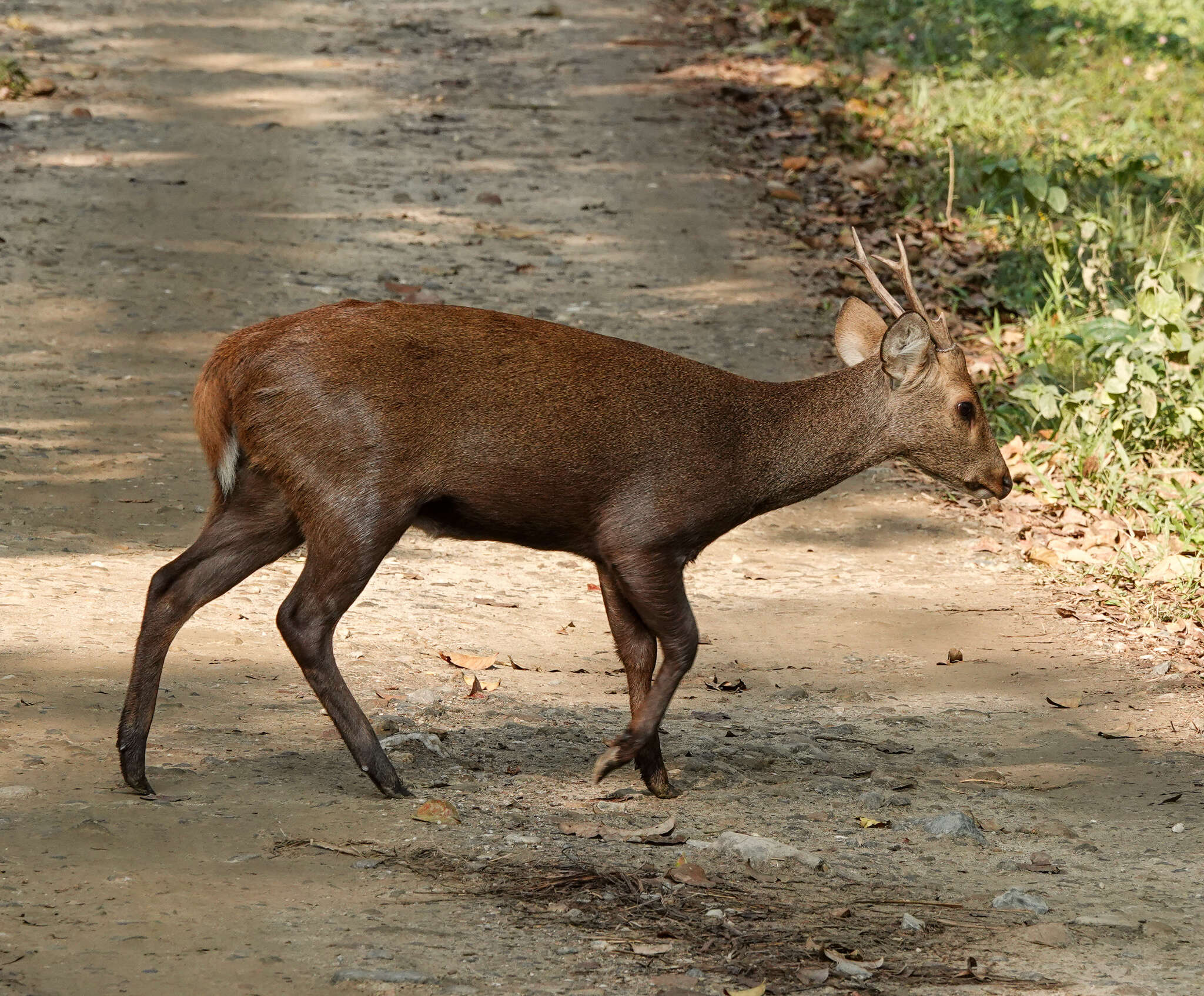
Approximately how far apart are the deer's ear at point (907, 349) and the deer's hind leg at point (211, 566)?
2042 millimetres

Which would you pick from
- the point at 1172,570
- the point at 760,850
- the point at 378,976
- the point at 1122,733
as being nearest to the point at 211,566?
the point at 378,976

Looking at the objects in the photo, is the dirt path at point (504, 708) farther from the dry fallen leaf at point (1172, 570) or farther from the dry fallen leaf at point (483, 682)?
the dry fallen leaf at point (1172, 570)

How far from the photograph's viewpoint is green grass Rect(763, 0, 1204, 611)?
27.3 ft

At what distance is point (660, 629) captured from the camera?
4953mm

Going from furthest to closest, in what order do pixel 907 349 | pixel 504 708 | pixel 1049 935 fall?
pixel 504 708, pixel 907 349, pixel 1049 935

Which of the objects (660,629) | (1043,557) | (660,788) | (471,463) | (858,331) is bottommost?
(1043,557)

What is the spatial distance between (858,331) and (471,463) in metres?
1.68

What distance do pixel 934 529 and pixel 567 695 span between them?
2.99m

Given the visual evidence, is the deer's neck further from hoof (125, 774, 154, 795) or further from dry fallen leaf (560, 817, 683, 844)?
hoof (125, 774, 154, 795)

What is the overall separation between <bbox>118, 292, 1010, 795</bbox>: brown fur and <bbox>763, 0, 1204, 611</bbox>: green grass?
313 centimetres

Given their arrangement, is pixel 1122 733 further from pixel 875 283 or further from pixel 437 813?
pixel 437 813

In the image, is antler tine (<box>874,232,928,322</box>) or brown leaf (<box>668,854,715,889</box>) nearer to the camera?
brown leaf (<box>668,854,715,889</box>)

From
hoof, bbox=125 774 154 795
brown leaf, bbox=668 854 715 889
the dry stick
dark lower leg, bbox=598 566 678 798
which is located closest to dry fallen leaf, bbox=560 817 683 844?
brown leaf, bbox=668 854 715 889

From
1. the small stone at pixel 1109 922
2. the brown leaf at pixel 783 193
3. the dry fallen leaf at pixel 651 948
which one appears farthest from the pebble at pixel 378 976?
the brown leaf at pixel 783 193
